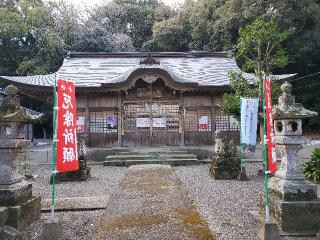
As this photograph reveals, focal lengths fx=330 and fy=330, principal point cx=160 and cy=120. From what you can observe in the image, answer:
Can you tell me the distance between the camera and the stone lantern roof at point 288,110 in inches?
220

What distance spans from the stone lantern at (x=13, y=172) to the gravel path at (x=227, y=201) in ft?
10.0

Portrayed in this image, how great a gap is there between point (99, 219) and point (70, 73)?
14408mm

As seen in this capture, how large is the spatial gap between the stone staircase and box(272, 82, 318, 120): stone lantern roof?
907cm

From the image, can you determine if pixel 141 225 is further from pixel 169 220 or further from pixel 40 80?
pixel 40 80

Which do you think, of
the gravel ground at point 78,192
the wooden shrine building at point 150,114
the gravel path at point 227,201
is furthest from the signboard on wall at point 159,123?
the gravel path at point 227,201

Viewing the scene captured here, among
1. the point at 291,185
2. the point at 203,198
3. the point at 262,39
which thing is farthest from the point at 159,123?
the point at 291,185

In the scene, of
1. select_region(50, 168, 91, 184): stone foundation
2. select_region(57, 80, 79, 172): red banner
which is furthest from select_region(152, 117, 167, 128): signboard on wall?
select_region(57, 80, 79, 172): red banner

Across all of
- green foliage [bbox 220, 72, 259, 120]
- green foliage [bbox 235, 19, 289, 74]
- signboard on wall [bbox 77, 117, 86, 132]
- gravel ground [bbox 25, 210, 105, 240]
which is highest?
green foliage [bbox 235, 19, 289, 74]

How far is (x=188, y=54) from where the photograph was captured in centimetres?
2250

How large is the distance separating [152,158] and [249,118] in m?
6.26

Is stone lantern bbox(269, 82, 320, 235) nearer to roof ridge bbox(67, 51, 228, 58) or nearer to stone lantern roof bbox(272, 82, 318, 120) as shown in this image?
stone lantern roof bbox(272, 82, 318, 120)

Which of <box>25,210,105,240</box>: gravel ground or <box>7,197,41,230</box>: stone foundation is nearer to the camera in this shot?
<box>7,197,41,230</box>: stone foundation

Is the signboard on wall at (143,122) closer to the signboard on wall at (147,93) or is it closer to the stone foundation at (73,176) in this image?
the signboard on wall at (147,93)

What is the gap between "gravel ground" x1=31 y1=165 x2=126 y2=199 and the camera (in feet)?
28.5
